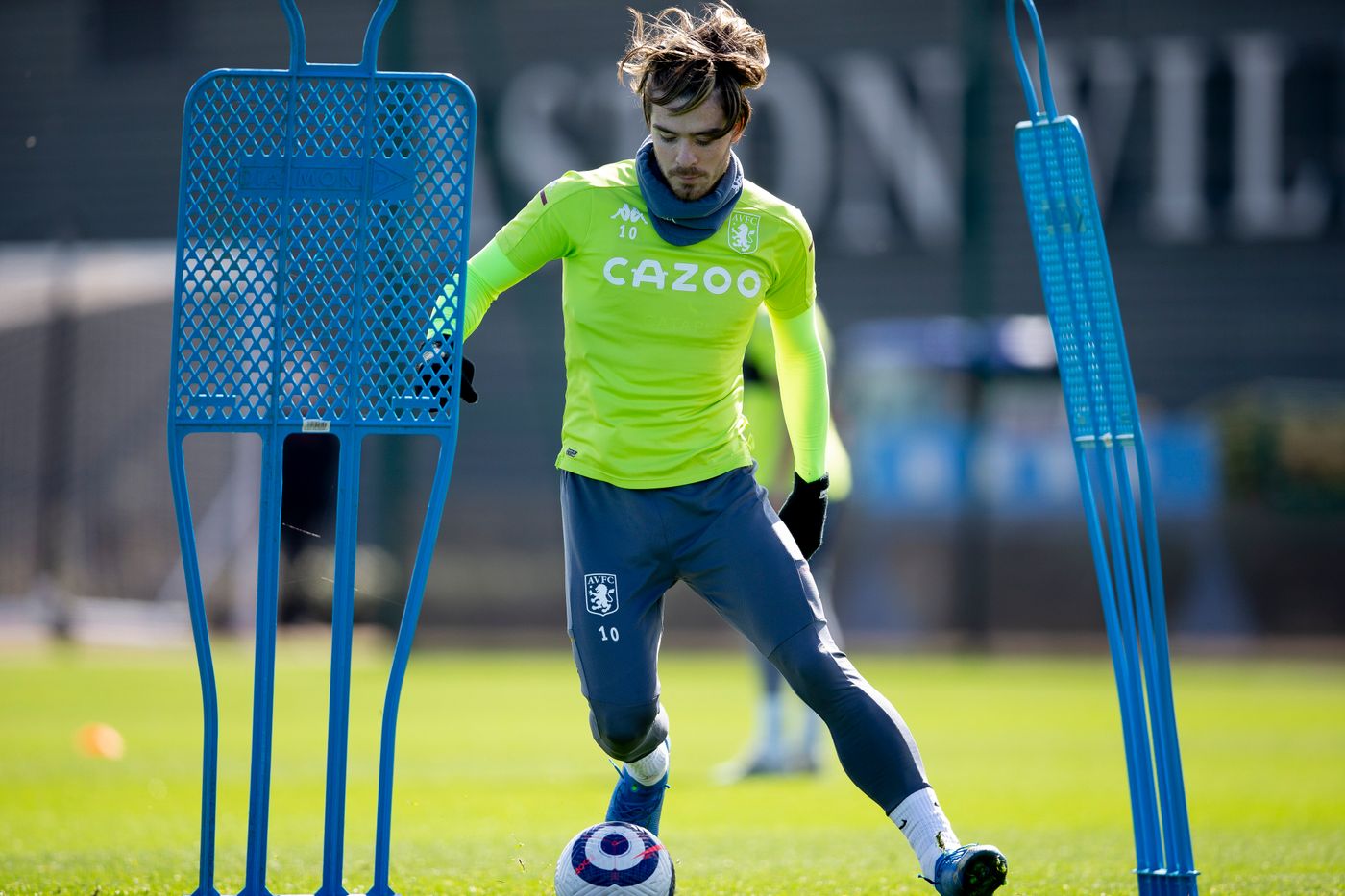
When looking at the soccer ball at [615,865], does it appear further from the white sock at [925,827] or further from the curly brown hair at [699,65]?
the curly brown hair at [699,65]

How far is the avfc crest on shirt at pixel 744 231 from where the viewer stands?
3.95 metres

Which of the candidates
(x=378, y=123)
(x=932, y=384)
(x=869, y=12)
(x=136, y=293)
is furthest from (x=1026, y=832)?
(x=869, y=12)

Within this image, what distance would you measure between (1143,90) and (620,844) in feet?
50.6

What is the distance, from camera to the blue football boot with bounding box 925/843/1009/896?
11.7 ft

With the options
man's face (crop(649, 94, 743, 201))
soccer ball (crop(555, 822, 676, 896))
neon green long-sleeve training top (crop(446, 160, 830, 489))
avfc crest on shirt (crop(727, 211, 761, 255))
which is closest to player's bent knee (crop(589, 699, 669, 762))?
soccer ball (crop(555, 822, 676, 896))

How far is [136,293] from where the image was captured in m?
16.3

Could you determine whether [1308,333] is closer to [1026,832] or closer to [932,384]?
[932,384]

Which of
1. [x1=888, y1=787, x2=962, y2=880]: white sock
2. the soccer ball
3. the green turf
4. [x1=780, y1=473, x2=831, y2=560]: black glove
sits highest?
[x1=780, y1=473, x2=831, y2=560]: black glove

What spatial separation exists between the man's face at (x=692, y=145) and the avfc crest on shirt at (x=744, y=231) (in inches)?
4.2

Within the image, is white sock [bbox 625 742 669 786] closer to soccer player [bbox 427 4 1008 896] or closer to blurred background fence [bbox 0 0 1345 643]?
soccer player [bbox 427 4 1008 896]

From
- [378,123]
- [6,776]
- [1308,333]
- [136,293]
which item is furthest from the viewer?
[1308,333]

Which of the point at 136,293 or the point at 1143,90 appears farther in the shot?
the point at 1143,90

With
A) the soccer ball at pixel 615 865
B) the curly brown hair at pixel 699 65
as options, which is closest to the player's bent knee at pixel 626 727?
the soccer ball at pixel 615 865

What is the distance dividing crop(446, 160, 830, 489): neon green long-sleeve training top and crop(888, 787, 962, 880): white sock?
0.89 meters
